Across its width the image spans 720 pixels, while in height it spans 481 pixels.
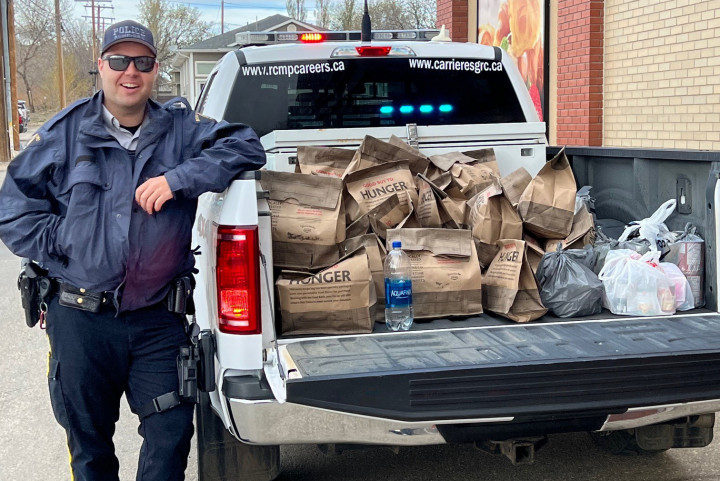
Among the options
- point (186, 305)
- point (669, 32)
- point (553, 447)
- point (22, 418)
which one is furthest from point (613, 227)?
point (669, 32)

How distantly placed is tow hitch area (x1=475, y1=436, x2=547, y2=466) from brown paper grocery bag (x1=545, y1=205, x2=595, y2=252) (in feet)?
3.79

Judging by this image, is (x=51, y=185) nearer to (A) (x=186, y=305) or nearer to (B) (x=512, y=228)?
(A) (x=186, y=305)

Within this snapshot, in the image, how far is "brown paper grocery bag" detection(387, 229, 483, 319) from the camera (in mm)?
4094

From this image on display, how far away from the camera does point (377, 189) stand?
4570 millimetres

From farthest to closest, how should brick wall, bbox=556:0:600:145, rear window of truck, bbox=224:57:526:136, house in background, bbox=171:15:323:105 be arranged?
house in background, bbox=171:15:323:105, brick wall, bbox=556:0:600:145, rear window of truck, bbox=224:57:526:136

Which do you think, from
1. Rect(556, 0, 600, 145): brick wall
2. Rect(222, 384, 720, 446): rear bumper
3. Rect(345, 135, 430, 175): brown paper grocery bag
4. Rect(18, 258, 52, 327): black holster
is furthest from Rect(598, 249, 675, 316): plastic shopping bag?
Rect(556, 0, 600, 145): brick wall

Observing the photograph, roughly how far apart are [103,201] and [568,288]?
204 cm

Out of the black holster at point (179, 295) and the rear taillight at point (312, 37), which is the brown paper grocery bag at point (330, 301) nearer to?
the black holster at point (179, 295)

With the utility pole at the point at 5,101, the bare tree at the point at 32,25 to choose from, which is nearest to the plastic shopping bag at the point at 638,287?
the utility pole at the point at 5,101

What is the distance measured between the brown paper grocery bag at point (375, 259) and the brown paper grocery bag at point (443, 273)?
9cm

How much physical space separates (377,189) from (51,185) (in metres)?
1.70

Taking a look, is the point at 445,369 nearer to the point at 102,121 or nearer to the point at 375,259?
the point at 375,259

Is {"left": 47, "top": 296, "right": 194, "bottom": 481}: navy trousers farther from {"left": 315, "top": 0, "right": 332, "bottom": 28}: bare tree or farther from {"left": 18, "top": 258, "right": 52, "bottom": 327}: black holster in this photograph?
{"left": 315, "top": 0, "right": 332, "bottom": 28}: bare tree

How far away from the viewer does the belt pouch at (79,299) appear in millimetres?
3299
